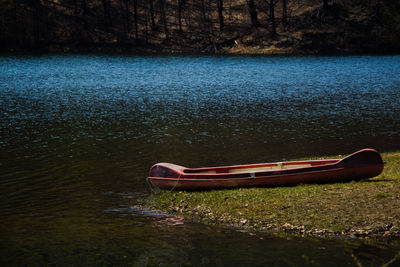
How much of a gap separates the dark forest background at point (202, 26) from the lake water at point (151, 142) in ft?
118

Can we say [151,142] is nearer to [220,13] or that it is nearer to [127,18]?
[220,13]

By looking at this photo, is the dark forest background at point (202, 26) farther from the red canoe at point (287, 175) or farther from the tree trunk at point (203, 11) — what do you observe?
the red canoe at point (287, 175)

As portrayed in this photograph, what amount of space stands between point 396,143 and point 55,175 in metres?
20.8

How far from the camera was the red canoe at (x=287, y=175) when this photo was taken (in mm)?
19219

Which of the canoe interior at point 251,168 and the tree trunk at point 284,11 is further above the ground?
the tree trunk at point 284,11

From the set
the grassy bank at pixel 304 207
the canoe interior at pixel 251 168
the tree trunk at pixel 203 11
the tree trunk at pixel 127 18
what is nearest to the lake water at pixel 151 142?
the grassy bank at pixel 304 207

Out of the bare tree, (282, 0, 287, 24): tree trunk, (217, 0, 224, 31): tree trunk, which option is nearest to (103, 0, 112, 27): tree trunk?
(217, 0, 224, 31): tree trunk

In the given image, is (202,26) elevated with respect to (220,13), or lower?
lower

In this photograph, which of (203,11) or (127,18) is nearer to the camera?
(127,18)

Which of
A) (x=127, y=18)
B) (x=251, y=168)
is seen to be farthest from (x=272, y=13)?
(x=251, y=168)

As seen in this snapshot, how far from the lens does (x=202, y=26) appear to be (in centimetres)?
11581

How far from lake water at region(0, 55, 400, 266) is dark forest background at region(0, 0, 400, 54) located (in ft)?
118

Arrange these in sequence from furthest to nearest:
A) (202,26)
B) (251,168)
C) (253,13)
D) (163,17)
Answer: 1. (163,17)
2. (202,26)
3. (253,13)
4. (251,168)

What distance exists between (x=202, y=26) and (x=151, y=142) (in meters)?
90.8
